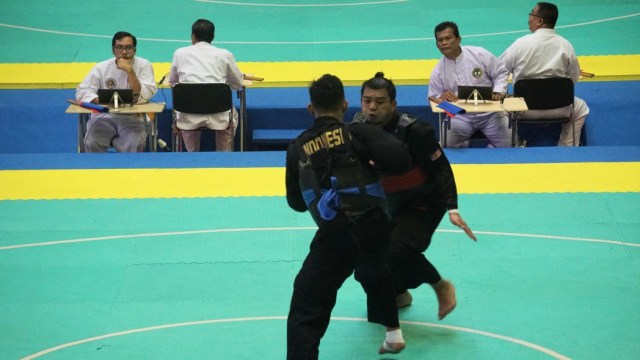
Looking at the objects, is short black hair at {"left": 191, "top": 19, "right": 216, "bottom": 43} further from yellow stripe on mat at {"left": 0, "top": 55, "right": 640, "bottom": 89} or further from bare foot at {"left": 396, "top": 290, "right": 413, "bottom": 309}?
bare foot at {"left": 396, "top": 290, "right": 413, "bottom": 309}

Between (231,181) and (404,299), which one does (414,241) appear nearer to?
(404,299)

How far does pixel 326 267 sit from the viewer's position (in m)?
5.11

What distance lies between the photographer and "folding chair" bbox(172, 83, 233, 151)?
384 inches

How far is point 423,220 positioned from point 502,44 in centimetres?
725

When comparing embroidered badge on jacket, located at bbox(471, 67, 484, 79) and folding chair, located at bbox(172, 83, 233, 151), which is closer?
embroidered badge on jacket, located at bbox(471, 67, 484, 79)

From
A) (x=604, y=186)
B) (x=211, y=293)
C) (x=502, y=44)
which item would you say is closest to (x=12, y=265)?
(x=211, y=293)

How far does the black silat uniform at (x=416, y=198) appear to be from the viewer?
5559 mm

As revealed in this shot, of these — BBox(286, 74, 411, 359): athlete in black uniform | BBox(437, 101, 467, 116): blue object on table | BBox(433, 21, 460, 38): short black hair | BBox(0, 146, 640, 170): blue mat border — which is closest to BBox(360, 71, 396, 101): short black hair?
BBox(286, 74, 411, 359): athlete in black uniform

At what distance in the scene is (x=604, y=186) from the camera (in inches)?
323

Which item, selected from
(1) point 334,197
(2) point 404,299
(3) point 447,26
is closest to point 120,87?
(3) point 447,26

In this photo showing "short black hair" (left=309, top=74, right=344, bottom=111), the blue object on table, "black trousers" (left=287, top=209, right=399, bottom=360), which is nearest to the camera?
"black trousers" (left=287, top=209, right=399, bottom=360)

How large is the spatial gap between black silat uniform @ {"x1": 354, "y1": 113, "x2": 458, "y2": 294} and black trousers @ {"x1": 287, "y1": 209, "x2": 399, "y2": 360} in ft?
1.46

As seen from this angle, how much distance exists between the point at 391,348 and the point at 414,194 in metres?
0.87

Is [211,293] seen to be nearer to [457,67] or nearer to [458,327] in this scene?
[458,327]
